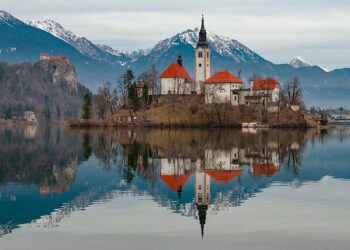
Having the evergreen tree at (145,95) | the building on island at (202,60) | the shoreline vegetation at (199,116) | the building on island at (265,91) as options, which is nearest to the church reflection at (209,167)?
the shoreline vegetation at (199,116)

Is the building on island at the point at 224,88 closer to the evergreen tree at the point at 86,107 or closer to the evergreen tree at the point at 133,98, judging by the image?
the evergreen tree at the point at 133,98

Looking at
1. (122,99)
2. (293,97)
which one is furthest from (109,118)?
(293,97)

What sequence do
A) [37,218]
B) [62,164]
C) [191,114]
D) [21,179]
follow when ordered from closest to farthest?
[37,218] → [21,179] → [62,164] → [191,114]

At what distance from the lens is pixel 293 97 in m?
156

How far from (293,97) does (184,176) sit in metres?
114

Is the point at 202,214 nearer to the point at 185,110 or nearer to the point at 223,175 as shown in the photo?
the point at 223,175

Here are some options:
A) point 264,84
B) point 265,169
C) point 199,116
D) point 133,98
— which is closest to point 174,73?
point 133,98

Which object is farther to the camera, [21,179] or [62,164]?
[62,164]

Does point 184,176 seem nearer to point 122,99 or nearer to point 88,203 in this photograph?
point 88,203

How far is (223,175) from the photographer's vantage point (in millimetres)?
45938

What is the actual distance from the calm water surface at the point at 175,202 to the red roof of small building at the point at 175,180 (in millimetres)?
65

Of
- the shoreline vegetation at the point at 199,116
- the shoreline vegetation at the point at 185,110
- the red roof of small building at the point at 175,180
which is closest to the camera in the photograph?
the red roof of small building at the point at 175,180

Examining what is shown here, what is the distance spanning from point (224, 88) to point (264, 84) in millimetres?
8431

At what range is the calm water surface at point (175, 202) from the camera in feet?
81.4
